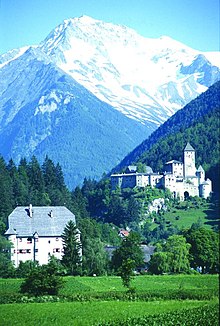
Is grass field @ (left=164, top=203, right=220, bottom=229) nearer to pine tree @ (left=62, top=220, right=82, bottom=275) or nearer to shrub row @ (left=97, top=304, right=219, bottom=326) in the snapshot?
pine tree @ (left=62, top=220, right=82, bottom=275)

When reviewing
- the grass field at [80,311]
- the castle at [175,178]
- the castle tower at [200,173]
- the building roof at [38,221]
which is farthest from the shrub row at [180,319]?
the castle tower at [200,173]

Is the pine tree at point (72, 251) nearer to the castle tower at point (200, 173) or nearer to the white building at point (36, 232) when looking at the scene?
the white building at point (36, 232)

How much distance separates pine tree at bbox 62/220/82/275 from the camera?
2545 centimetres

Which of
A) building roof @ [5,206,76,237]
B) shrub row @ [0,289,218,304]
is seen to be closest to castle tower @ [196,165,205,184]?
building roof @ [5,206,76,237]

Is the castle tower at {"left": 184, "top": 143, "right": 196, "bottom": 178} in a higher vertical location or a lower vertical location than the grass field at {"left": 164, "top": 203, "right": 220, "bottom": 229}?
higher

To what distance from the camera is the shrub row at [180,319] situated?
502 inches

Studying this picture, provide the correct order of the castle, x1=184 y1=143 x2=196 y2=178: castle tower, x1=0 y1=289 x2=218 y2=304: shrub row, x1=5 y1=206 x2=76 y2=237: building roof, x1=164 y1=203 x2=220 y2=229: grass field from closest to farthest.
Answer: x1=0 y1=289 x2=218 y2=304: shrub row < x1=5 y1=206 x2=76 y2=237: building roof < x1=164 y1=203 x2=220 y2=229: grass field < the castle < x1=184 y1=143 x2=196 y2=178: castle tower

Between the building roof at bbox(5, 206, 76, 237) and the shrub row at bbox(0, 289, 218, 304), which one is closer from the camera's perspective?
the shrub row at bbox(0, 289, 218, 304)

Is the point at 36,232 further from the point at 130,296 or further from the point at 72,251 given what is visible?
the point at 130,296

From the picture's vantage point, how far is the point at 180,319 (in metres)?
13.4

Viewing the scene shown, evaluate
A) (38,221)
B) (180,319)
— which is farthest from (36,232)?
(180,319)

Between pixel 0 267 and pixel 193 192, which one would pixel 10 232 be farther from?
pixel 193 192

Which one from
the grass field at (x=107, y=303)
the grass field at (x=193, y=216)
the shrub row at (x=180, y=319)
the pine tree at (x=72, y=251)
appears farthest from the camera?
the grass field at (x=193, y=216)

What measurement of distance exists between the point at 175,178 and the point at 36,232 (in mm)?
25749
